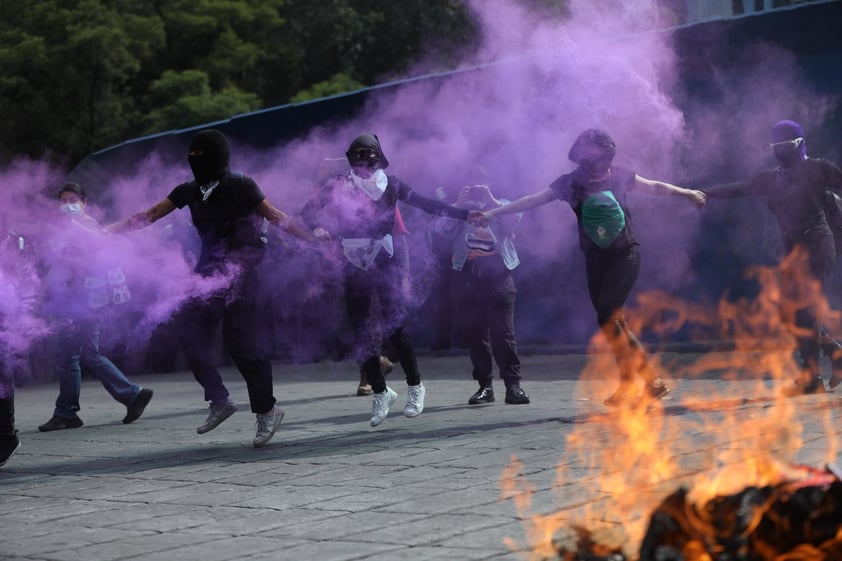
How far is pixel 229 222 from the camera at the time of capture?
766 centimetres

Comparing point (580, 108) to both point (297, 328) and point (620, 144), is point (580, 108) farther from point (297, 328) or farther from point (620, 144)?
A: point (297, 328)

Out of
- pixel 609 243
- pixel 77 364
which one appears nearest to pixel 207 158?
pixel 609 243

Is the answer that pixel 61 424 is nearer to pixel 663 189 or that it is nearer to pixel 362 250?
pixel 362 250

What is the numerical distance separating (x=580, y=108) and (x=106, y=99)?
853 inches

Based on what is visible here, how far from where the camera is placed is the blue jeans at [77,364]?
1001 centimetres

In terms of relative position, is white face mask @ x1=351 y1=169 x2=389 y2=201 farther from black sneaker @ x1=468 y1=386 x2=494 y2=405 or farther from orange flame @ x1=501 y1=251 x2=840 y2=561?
black sneaker @ x1=468 y1=386 x2=494 y2=405

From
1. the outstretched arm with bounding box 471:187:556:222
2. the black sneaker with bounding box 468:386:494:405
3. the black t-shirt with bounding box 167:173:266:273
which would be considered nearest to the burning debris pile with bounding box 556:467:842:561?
the black t-shirt with bounding box 167:173:266:273

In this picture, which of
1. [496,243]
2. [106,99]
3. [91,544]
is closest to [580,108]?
[496,243]

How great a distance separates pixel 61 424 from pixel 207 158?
3359 millimetres

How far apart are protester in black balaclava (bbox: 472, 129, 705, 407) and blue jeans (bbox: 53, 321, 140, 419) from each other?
156 inches

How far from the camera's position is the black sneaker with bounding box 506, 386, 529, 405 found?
9.16m

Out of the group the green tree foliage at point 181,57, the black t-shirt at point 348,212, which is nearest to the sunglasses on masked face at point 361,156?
the black t-shirt at point 348,212

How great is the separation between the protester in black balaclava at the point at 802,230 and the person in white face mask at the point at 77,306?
183 inches

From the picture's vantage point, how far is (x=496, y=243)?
945 cm
